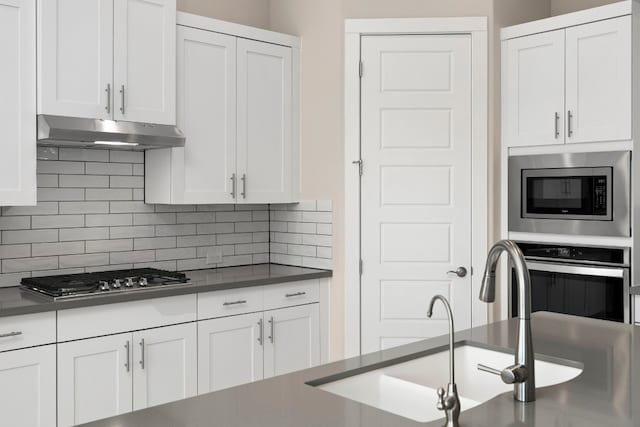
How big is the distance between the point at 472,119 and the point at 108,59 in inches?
82.6

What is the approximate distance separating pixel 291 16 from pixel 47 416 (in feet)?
9.43

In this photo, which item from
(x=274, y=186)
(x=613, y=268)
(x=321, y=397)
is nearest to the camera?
(x=321, y=397)

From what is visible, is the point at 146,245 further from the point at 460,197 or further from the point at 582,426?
the point at 582,426

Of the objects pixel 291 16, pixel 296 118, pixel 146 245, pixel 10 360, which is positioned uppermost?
pixel 291 16

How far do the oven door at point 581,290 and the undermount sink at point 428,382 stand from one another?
164 centimetres

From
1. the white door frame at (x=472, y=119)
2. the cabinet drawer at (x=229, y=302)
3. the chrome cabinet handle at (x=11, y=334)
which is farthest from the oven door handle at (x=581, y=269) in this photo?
the chrome cabinet handle at (x=11, y=334)

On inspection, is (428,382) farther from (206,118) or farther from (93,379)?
(206,118)

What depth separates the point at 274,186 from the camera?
4.26 meters

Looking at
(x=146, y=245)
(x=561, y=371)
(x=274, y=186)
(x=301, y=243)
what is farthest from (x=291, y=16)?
(x=561, y=371)

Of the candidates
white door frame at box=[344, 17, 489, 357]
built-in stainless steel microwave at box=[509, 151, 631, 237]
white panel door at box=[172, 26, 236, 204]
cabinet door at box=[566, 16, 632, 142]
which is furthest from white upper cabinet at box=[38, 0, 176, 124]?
cabinet door at box=[566, 16, 632, 142]

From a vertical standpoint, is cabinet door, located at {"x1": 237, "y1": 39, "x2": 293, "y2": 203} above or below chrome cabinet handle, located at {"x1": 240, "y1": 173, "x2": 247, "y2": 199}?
above

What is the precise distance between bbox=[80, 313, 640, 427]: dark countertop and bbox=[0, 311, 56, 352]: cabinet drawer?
1.55 metres

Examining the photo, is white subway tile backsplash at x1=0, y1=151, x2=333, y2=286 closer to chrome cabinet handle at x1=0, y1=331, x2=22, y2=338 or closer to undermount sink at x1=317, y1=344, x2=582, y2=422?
chrome cabinet handle at x1=0, y1=331, x2=22, y2=338

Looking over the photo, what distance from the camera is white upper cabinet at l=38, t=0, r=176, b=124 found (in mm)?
3178
